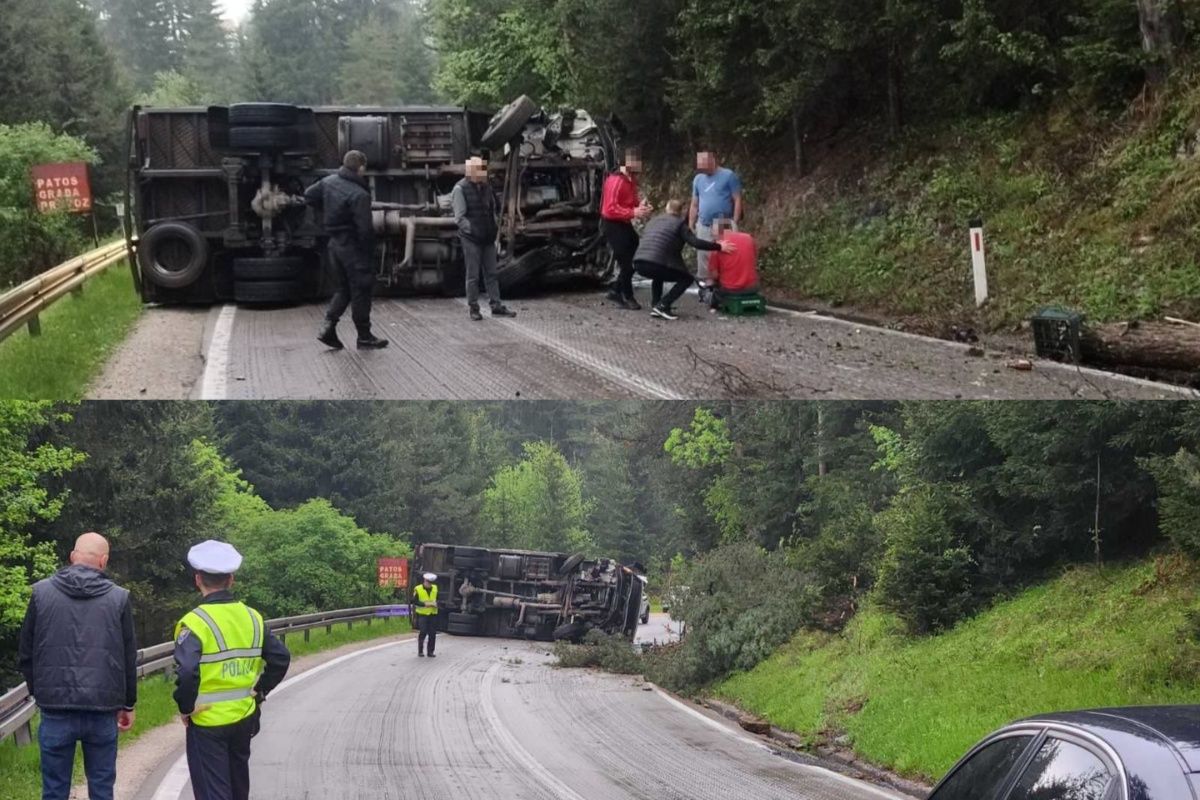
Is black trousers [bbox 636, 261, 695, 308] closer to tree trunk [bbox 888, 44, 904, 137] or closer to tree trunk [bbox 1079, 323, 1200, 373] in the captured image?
tree trunk [bbox 1079, 323, 1200, 373]

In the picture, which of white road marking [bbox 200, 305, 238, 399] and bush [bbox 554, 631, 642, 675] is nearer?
white road marking [bbox 200, 305, 238, 399]

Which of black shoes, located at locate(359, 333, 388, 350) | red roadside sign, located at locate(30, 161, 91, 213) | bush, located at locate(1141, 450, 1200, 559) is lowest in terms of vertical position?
bush, located at locate(1141, 450, 1200, 559)

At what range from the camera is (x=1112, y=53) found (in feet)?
44.7

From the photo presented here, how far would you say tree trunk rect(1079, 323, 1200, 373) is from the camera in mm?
9344

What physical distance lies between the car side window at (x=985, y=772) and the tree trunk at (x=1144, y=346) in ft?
19.3

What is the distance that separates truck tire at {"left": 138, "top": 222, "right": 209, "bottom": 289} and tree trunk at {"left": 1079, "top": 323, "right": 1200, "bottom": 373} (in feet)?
27.4

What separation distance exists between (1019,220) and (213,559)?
1029cm

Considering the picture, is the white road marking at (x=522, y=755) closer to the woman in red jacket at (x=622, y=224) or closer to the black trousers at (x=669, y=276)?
the black trousers at (x=669, y=276)

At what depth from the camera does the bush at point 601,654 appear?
13414 millimetres

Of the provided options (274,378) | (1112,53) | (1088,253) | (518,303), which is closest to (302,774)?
(274,378)

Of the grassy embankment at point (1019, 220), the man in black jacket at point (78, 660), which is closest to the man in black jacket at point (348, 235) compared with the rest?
the man in black jacket at point (78, 660)

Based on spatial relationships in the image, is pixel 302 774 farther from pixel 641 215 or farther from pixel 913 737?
pixel 641 215

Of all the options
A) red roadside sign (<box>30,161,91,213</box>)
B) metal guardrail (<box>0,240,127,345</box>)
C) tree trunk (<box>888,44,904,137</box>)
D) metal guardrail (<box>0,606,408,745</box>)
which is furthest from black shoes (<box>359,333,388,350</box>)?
red roadside sign (<box>30,161,91,213</box>)

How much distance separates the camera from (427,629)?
590 inches
